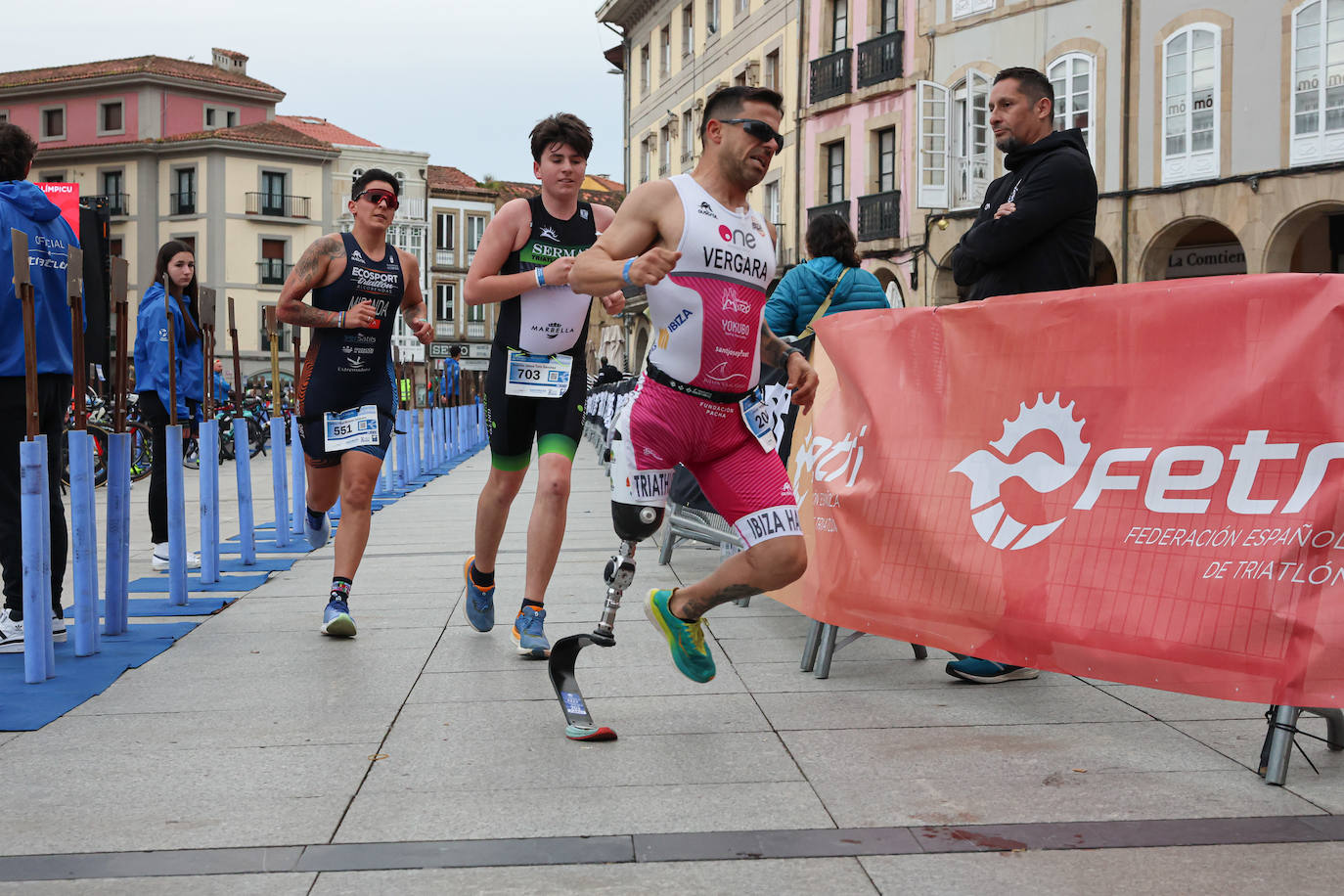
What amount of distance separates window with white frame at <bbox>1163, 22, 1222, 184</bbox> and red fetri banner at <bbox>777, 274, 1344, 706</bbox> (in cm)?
1961

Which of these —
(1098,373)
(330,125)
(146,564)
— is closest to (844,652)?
(1098,373)

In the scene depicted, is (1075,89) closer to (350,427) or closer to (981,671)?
(350,427)

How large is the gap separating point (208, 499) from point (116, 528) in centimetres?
191

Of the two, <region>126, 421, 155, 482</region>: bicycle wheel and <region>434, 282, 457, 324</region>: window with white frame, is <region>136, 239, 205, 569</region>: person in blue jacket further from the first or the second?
<region>434, 282, 457, 324</region>: window with white frame

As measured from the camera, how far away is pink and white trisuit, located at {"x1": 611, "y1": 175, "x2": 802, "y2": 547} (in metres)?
4.27

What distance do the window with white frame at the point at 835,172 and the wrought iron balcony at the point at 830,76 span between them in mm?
1196

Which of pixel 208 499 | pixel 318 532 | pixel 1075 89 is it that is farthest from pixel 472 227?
pixel 318 532

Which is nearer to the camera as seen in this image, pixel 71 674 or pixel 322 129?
pixel 71 674

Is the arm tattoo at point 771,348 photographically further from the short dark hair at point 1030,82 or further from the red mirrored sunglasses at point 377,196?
the red mirrored sunglasses at point 377,196

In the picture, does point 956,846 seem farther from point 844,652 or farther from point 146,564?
point 146,564

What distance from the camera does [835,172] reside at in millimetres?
34344

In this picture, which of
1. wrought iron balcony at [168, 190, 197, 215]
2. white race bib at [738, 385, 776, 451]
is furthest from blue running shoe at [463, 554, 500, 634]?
wrought iron balcony at [168, 190, 197, 215]

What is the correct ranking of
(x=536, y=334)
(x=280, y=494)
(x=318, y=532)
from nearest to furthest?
1. (x=536, y=334)
2. (x=318, y=532)
3. (x=280, y=494)

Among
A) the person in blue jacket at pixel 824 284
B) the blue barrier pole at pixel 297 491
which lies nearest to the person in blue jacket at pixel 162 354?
the blue barrier pole at pixel 297 491
